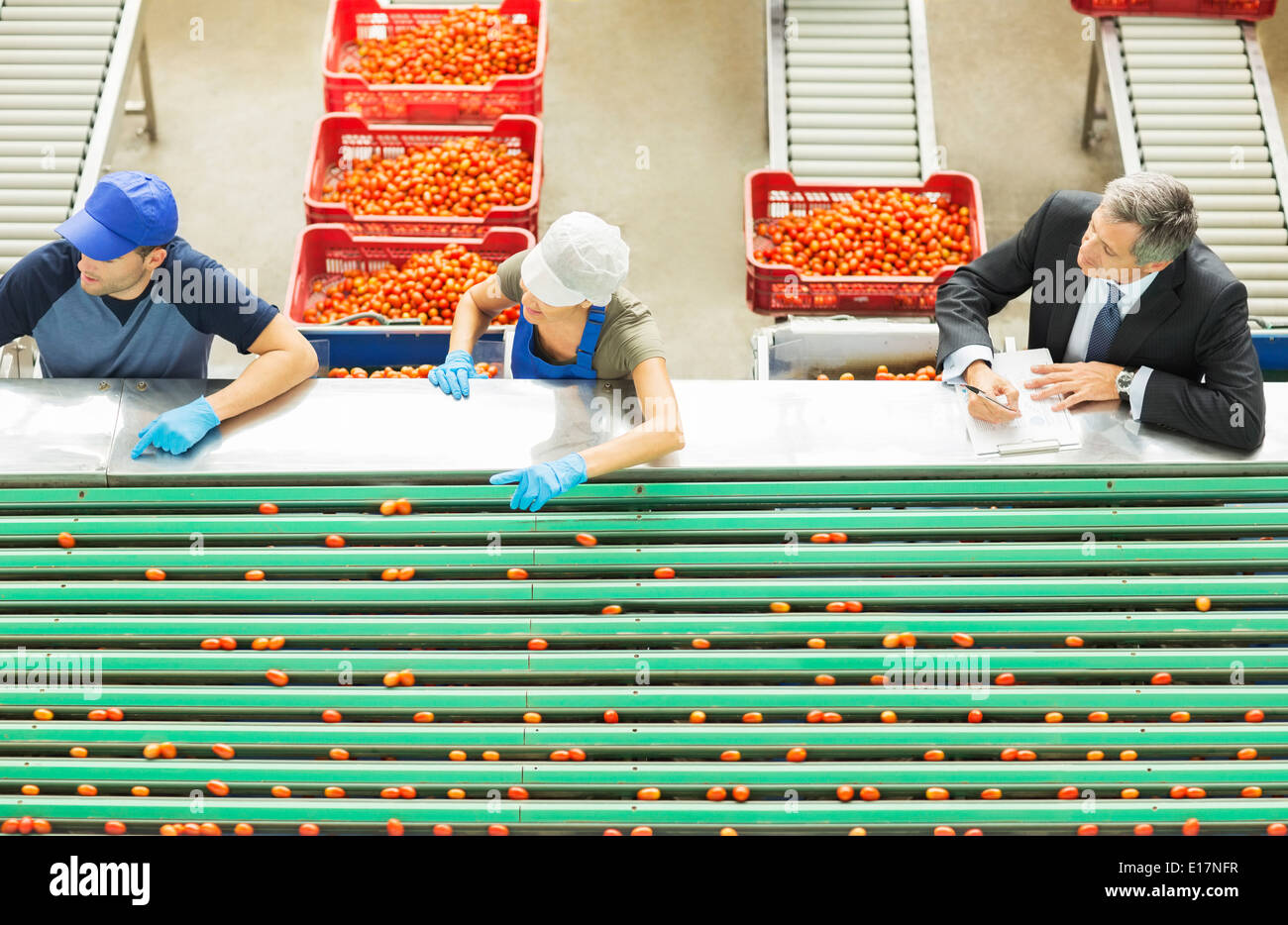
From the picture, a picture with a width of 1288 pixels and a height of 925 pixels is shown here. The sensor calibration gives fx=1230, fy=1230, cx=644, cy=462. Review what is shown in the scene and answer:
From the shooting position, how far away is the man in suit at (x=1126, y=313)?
11.4 ft

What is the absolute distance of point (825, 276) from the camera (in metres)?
6.28

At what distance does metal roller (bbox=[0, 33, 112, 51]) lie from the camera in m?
6.89

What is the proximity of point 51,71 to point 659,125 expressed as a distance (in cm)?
373

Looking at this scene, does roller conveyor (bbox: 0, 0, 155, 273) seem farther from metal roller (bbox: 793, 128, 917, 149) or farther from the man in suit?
the man in suit

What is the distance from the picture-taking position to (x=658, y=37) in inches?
348

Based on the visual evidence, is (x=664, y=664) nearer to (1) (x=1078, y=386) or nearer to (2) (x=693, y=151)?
(1) (x=1078, y=386)

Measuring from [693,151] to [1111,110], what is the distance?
8.59 feet

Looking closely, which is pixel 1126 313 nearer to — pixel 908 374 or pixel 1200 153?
pixel 908 374

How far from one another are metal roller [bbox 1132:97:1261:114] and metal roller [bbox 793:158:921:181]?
4.66ft

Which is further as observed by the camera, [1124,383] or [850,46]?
[850,46]

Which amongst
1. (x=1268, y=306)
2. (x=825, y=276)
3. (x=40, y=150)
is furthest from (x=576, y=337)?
(x=1268, y=306)

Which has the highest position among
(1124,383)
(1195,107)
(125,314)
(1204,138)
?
(1195,107)

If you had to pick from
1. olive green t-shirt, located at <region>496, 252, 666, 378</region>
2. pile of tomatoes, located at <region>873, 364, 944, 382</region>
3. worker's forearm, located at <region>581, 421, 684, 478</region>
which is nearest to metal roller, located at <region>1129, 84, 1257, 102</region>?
pile of tomatoes, located at <region>873, 364, 944, 382</region>
